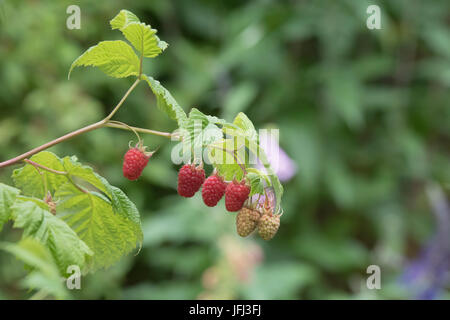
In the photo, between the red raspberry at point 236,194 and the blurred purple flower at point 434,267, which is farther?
the blurred purple flower at point 434,267

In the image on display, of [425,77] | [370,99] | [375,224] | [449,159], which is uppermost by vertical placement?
[425,77]

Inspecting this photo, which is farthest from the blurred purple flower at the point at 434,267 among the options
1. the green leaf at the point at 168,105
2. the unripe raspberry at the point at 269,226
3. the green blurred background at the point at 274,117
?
the green leaf at the point at 168,105

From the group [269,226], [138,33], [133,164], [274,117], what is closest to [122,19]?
[138,33]

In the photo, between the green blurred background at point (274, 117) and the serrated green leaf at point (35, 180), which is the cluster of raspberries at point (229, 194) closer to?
the serrated green leaf at point (35, 180)

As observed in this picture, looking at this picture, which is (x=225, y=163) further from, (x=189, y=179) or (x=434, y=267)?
(x=434, y=267)
